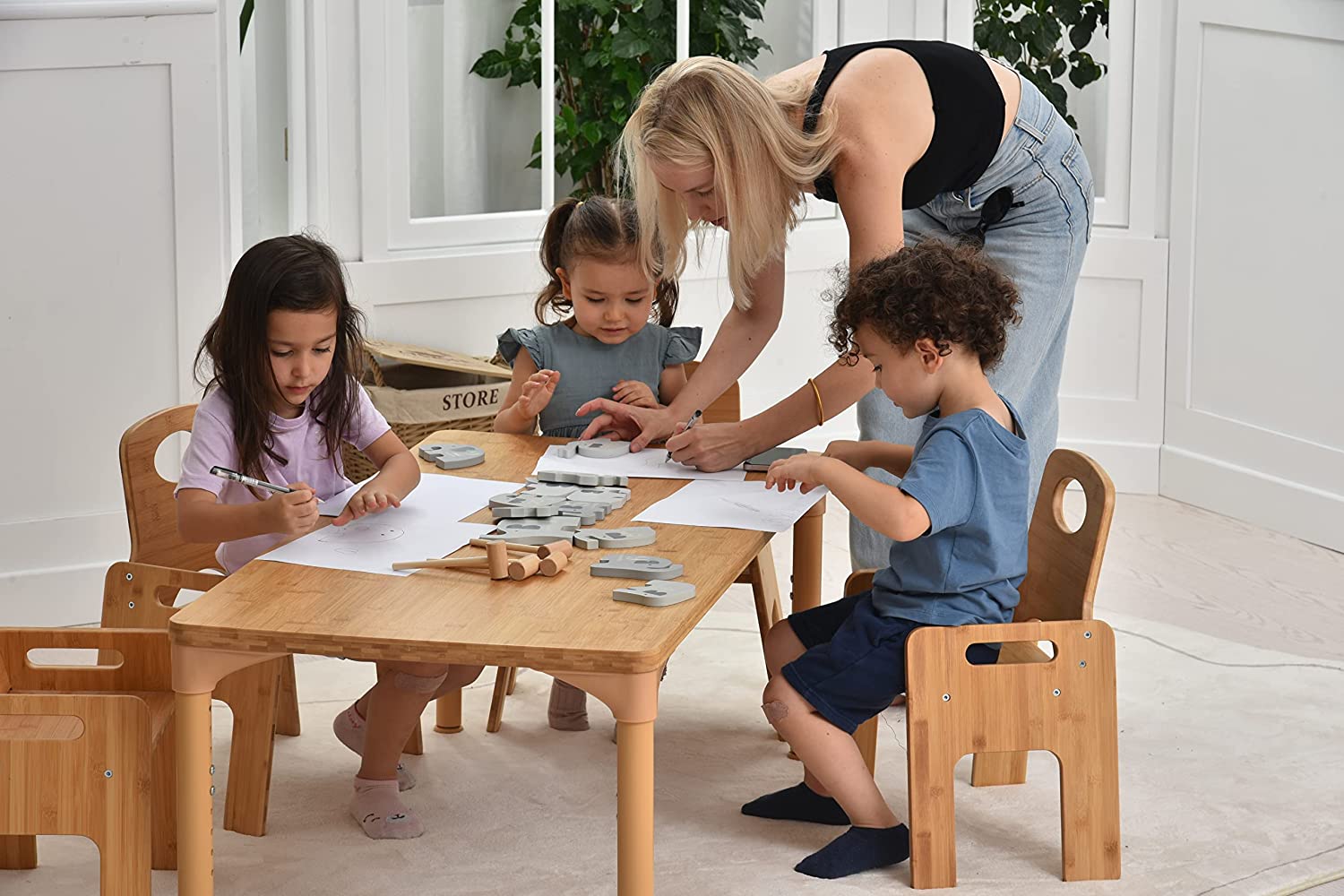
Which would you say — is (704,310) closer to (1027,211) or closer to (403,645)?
(1027,211)

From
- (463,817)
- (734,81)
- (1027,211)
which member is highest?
(734,81)

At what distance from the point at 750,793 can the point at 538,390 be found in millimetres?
786

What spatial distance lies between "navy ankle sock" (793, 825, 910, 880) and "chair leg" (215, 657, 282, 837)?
0.85m

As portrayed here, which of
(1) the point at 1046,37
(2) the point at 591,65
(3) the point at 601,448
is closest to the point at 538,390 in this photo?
(3) the point at 601,448

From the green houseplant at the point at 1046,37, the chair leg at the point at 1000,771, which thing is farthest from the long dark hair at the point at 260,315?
the green houseplant at the point at 1046,37

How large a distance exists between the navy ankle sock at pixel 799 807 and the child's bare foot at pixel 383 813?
21.3 inches

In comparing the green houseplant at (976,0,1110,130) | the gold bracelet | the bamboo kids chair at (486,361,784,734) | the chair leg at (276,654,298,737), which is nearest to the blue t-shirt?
the gold bracelet

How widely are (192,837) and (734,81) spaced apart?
51.2 inches

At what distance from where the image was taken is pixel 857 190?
2604 mm

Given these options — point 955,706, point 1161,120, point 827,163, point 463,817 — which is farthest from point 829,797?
point 1161,120

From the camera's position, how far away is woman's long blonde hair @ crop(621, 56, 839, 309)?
249 cm

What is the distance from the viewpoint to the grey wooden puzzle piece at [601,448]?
9.43 ft

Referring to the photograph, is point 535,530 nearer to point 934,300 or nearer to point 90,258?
point 934,300

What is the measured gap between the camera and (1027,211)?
2.91 m
